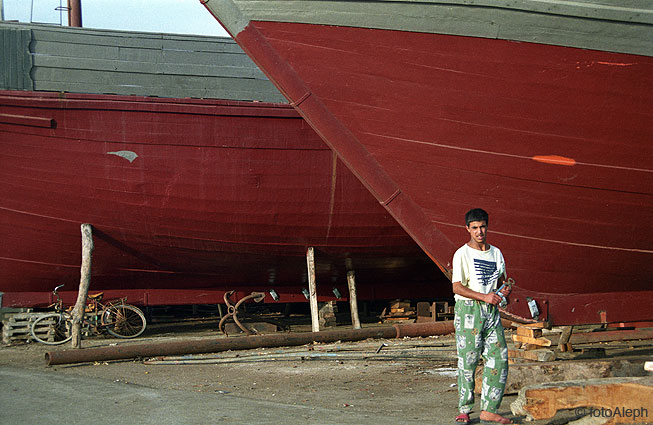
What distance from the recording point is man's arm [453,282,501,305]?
413cm

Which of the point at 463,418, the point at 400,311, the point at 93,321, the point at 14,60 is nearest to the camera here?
the point at 463,418

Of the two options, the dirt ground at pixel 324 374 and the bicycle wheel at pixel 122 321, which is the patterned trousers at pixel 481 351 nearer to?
the dirt ground at pixel 324 374

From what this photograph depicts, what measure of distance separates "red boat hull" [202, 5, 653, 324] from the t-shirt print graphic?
193 centimetres

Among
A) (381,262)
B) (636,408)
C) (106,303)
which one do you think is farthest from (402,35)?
(106,303)

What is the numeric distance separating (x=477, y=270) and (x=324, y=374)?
106 inches

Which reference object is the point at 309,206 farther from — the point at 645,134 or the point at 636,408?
the point at 636,408

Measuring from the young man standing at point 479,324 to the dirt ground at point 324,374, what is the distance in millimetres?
348

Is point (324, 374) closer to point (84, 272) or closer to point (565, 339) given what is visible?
point (565, 339)

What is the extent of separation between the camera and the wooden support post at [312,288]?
32.3ft

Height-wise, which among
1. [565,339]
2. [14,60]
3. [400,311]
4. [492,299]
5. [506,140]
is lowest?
[565,339]

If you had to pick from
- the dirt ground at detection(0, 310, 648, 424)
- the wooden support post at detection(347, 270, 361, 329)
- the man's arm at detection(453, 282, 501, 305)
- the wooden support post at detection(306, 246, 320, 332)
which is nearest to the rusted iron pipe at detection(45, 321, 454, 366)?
the dirt ground at detection(0, 310, 648, 424)

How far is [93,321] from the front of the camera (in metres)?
9.93

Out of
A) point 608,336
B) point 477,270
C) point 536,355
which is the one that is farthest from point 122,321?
point 477,270

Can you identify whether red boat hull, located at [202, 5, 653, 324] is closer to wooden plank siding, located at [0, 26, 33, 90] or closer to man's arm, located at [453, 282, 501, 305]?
man's arm, located at [453, 282, 501, 305]
